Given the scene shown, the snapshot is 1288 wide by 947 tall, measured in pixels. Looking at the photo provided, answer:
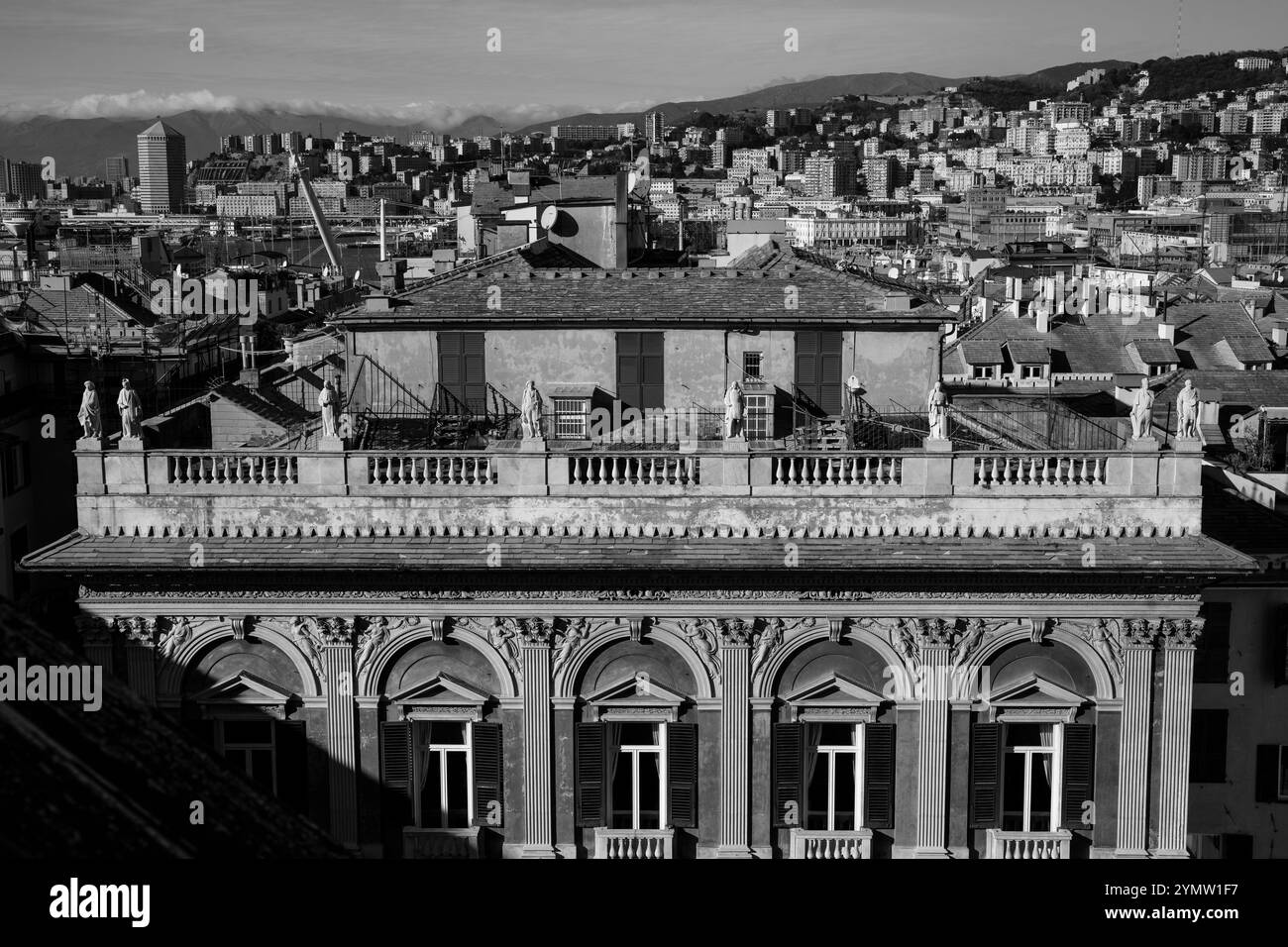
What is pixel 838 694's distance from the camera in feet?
81.8

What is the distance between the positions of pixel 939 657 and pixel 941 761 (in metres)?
1.51

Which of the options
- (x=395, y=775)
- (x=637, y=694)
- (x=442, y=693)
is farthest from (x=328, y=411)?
(x=637, y=694)

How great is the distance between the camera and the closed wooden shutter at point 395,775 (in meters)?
25.1

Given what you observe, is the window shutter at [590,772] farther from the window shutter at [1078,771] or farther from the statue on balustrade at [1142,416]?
the statue on balustrade at [1142,416]

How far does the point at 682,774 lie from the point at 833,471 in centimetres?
497

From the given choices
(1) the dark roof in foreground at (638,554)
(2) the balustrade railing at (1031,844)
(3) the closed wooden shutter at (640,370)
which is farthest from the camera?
(3) the closed wooden shutter at (640,370)

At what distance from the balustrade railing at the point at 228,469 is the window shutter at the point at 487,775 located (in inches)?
185

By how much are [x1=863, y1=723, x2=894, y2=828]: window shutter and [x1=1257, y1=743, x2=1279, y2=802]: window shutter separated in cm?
850

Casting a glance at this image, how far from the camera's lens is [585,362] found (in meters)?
30.0

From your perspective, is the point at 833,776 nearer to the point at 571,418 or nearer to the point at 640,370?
the point at 571,418

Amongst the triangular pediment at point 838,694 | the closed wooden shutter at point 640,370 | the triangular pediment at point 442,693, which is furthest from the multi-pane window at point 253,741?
the closed wooden shutter at point 640,370

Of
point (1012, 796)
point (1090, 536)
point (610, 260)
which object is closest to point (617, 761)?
point (1012, 796)

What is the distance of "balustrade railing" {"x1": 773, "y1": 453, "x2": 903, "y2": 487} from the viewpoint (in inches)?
988
